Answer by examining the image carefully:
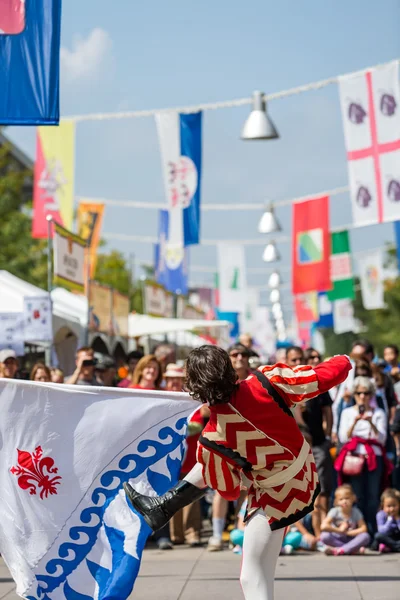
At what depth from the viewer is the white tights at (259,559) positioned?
541 centimetres

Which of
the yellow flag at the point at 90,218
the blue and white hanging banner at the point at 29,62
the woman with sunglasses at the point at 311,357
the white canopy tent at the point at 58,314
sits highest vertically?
the yellow flag at the point at 90,218

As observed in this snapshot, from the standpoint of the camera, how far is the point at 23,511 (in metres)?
7.04

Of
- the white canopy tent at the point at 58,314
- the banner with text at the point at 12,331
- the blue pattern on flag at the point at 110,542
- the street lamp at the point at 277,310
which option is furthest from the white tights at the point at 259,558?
the street lamp at the point at 277,310

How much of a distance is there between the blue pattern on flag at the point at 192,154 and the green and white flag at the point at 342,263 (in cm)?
1126

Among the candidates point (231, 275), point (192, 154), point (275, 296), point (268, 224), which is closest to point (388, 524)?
point (192, 154)

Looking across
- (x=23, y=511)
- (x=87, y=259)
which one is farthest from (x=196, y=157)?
(x=23, y=511)

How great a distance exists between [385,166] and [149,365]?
19.9 ft

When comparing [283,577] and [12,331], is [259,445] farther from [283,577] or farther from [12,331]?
[12,331]

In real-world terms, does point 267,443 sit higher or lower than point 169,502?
higher

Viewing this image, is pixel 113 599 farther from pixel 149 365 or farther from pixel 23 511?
pixel 149 365

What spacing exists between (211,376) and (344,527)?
589cm

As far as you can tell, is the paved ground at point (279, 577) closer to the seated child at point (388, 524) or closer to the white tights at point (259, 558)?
the seated child at point (388, 524)

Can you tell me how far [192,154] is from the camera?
17844mm

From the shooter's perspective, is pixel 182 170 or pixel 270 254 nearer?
pixel 182 170
